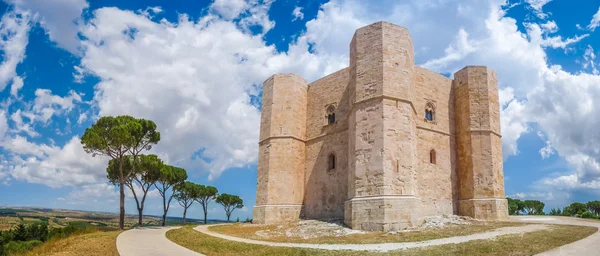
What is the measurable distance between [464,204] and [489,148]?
347 cm

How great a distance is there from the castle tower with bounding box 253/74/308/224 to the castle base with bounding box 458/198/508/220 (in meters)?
9.75

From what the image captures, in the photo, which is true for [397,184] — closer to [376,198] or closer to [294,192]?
[376,198]

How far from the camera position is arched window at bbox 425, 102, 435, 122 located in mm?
21719

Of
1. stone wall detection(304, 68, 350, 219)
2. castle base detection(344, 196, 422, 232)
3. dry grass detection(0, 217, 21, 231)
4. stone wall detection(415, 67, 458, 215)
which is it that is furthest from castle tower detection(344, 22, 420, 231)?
dry grass detection(0, 217, 21, 231)

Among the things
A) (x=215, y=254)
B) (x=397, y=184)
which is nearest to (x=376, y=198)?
(x=397, y=184)

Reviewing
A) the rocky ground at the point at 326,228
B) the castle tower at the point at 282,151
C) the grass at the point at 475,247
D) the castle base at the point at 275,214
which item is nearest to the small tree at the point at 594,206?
the rocky ground at the point at 326,228

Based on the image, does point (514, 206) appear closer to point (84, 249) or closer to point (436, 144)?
point (436, 144)

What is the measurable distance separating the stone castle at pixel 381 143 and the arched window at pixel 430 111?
65 millimetres

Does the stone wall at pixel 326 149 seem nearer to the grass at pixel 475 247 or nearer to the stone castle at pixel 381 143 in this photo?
the stone castle at pixel 381 143

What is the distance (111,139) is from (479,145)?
867 inches

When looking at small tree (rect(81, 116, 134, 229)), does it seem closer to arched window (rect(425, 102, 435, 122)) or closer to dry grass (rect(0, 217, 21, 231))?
dry grass (rect(0, 217, 21, 231))

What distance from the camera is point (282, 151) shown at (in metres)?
23.2

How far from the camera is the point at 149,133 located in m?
25.6

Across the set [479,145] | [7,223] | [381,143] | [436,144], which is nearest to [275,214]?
[381,143]
